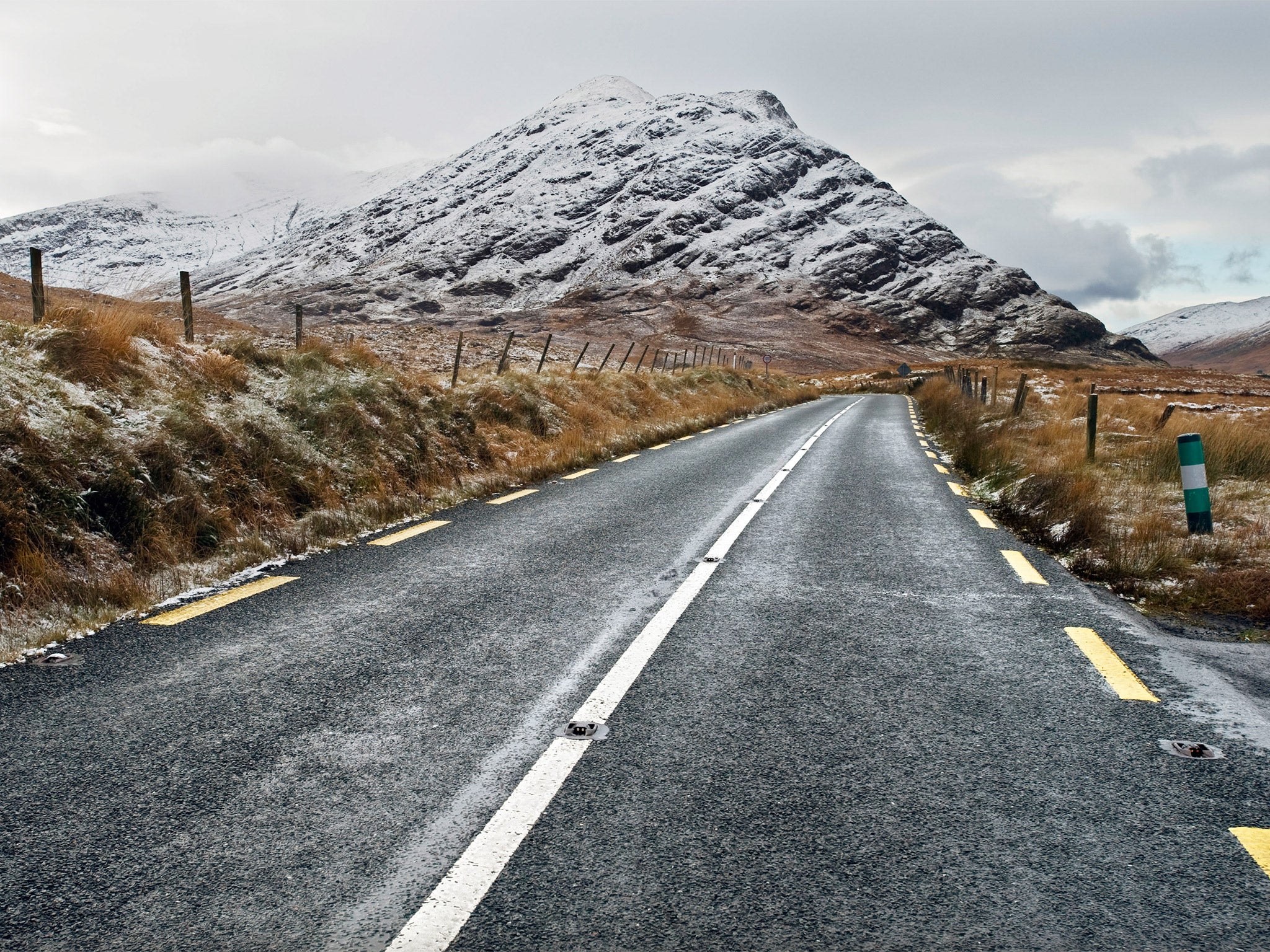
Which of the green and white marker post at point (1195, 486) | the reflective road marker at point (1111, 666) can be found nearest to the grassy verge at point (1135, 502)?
the green and white marker post at point (1195, 486)

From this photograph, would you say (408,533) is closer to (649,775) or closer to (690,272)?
(649,775)

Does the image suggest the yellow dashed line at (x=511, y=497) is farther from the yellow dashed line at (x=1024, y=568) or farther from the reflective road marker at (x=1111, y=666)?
the reflective road marker at (x=1111, y=666)

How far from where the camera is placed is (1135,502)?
27.5ft

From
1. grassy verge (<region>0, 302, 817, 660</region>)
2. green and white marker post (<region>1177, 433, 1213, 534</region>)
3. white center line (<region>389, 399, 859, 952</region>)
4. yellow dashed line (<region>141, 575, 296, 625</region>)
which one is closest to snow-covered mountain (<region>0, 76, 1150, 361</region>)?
grassy verge (<region>0, 302, 817, 660</region>)

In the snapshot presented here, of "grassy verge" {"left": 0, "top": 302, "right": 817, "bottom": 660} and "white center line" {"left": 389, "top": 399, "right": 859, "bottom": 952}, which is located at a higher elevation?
"grassy verge" {"left": 0, "top": 302, "right": 817, "bottom": 660}

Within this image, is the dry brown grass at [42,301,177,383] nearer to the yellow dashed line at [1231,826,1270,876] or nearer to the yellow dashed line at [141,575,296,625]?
the yellow dashed line at [141,575,296,625]

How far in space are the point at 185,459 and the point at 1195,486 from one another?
8.49 m

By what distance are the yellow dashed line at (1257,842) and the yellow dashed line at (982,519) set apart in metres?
5.68

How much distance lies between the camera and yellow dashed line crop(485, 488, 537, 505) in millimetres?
9195

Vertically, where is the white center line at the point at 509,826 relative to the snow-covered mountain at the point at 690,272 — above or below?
below

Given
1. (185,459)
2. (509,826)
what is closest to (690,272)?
(185,459)

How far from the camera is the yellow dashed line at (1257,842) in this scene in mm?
2445

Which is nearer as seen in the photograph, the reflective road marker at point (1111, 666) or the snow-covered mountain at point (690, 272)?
the reflective road marker at point (1111, 666)

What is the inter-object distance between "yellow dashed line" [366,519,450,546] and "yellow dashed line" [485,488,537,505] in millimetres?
1199
